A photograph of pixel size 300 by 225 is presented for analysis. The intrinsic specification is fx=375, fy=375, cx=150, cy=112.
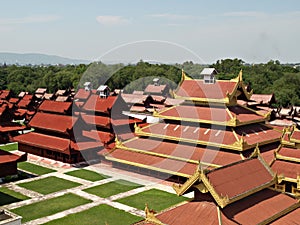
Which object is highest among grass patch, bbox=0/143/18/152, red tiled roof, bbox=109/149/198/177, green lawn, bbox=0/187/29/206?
red tiled roof, bbox=109/149/198/177

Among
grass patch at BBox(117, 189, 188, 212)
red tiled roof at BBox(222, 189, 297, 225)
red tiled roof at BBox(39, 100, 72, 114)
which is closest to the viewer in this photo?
red tiled roof at BBox(222, 189, 297, 225)

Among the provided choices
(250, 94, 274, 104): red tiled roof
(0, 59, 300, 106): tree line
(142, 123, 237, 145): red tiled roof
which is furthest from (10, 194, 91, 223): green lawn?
(0, 59, 300, 106): tree line

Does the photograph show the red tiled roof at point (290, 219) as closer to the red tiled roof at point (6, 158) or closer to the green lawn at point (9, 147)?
the red tiled roof at point (6, 158)

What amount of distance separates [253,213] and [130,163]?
1785cm

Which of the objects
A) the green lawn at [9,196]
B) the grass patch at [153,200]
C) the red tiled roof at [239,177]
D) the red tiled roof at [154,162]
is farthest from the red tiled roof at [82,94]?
the red tiled roof at [239,177]

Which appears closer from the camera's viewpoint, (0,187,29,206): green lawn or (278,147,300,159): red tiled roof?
(278,147,300,159): red tiled roof

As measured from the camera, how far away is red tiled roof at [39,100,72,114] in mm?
43684

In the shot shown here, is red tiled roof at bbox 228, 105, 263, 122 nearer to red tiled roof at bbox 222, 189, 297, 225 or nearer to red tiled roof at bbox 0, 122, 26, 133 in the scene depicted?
red tiled roof at bbox 222, 189, 297, 225

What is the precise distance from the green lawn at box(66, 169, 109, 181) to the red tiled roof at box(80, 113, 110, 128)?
7137 millimetres

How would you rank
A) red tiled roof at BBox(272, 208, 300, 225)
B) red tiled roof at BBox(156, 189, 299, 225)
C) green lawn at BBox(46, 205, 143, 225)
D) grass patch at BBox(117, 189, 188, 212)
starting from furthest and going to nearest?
1. grass patch at BBox(117, 189, 188, 212)
2. green lawn at BBox(46, 205, 143, 225)
3. red tiled roof at BBox(272, 208, 300, 225)
4. red tiled roof at BBox(156, 189, 299, 225)

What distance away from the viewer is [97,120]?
42.9m

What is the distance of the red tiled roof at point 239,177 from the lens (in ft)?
50.1

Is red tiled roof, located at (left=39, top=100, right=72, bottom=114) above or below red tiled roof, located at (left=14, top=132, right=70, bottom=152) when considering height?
above

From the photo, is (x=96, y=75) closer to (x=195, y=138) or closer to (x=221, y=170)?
(x=195, y=138)
